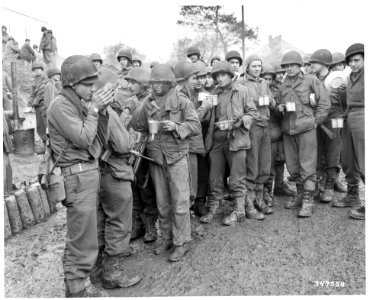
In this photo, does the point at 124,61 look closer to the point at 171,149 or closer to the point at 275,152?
the point at 275,152

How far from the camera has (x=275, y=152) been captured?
6359 millimetres

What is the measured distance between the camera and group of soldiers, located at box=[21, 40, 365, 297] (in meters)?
3.30

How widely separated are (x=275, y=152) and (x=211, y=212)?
1636 mm

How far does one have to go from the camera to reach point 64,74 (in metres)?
3.29

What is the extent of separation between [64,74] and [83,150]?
2.30 ft

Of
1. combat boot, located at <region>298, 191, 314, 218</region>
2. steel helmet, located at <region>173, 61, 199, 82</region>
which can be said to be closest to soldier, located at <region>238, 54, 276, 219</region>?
combat boot, located at <region>298, 191, 314, 218</region>

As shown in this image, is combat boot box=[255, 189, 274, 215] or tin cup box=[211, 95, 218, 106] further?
combat boot box=[255, 189, 274, 215]

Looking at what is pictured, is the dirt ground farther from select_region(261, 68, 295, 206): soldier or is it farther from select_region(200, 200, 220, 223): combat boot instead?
select_region(261, 68, 295, 206): soldier

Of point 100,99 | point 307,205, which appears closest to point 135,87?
point 100,99

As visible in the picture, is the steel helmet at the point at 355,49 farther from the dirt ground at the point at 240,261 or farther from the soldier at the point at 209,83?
the dirt ground at the point at 240,261

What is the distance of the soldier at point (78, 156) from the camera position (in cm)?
318

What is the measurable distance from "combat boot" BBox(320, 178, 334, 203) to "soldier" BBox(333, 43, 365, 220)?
37 cm
